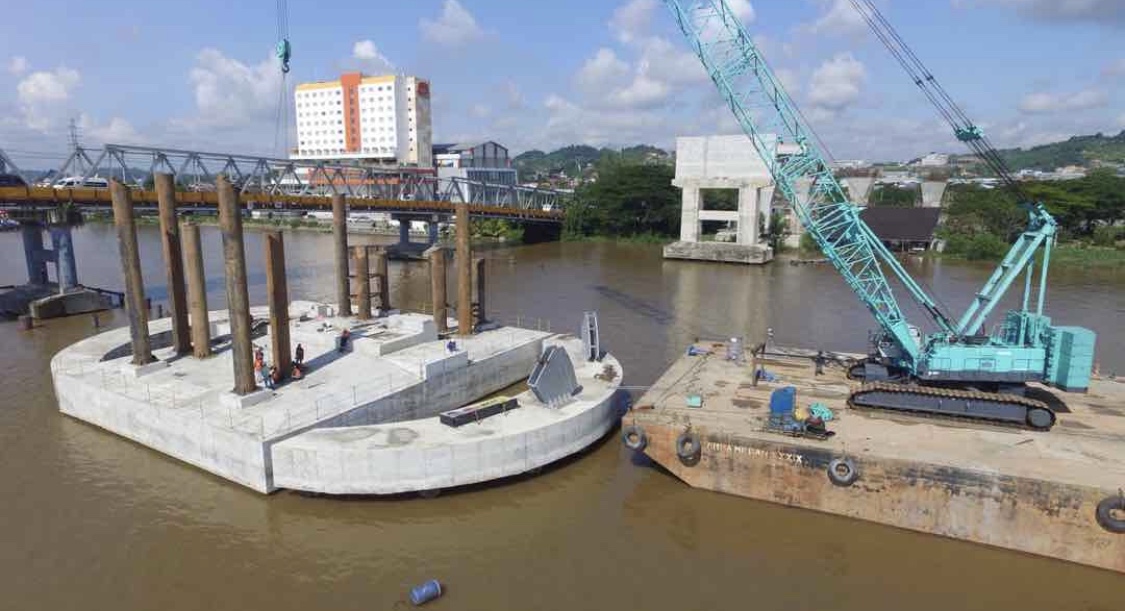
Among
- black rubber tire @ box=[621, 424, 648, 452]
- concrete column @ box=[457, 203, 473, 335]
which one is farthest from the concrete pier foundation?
black rubber tire @ box=[621, 424, 648, 452]

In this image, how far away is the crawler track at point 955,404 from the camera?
654 inches

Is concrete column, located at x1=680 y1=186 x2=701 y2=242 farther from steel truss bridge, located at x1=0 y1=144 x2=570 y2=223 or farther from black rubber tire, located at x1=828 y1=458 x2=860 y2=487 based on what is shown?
black rubber tire, located at x1=828 y1=458 x2=860 y2=487

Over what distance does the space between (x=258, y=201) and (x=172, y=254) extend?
30.0 meters

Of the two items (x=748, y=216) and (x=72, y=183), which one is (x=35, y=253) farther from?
(x=748, y=216)

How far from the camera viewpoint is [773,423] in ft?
53.6

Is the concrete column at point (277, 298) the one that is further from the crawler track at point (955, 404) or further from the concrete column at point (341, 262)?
the crawler track at point (955, 404)

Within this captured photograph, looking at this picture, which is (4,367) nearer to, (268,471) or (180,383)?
(180,383)

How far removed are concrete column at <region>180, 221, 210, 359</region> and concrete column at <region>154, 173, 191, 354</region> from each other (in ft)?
1.09

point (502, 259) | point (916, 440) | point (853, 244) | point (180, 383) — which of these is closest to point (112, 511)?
point (180, 383)

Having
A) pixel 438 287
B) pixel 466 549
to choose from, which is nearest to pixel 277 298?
pixel 438 287

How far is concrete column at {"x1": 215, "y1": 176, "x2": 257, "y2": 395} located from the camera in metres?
18.2

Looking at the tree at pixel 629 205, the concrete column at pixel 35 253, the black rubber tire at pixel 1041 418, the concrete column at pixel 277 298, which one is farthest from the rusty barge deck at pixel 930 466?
the tree at pixel 629 205

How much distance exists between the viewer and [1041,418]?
1642 cm

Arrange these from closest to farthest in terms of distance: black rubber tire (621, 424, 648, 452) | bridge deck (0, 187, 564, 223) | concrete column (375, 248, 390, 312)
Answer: black rubber tire (621, 424, 648, 452) → concrete column (375, 248, 390, 312) → bridge deck (0, 187, 564, 223)
